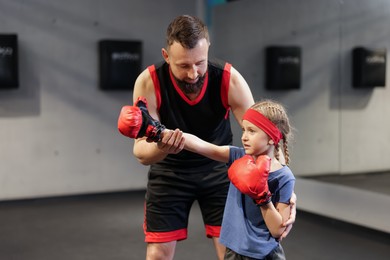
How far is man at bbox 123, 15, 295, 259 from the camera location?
203 cm

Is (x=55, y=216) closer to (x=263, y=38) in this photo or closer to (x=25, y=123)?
(x=25, y=123)

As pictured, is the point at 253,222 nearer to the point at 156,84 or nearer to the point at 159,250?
the point at 159,250

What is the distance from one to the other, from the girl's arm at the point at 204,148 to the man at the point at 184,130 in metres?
0.11

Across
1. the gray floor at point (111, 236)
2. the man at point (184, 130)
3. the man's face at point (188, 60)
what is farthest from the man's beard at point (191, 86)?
the gray floor at point (111, 236)

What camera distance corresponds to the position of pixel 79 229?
4.10 m

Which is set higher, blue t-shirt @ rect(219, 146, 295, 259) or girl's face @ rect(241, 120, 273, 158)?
girl's face @ rect(241, 120, 273, 158)

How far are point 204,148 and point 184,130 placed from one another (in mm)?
264

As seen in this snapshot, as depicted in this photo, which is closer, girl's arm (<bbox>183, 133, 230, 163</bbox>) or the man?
girl's arm (<bbox>183, 133, 230, 163</bbox>)

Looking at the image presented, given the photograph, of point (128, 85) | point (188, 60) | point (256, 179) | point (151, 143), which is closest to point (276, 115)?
point (256, 179)

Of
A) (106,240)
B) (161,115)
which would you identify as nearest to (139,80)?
(161,115)

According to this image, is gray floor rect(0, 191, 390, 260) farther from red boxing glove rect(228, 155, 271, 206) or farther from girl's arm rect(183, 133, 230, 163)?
red boxing glove rect(228, 155, 271, 206)

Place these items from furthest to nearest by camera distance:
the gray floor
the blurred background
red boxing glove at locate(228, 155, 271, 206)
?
the blurred background, the gray floor, red boxing glove at locate(228, 155, 271, 206)

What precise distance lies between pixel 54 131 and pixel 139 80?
3.37 m

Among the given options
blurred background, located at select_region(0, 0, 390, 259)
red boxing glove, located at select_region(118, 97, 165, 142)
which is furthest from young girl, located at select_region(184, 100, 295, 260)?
blurred background, located at select_region(0, 0, 390, 259)
